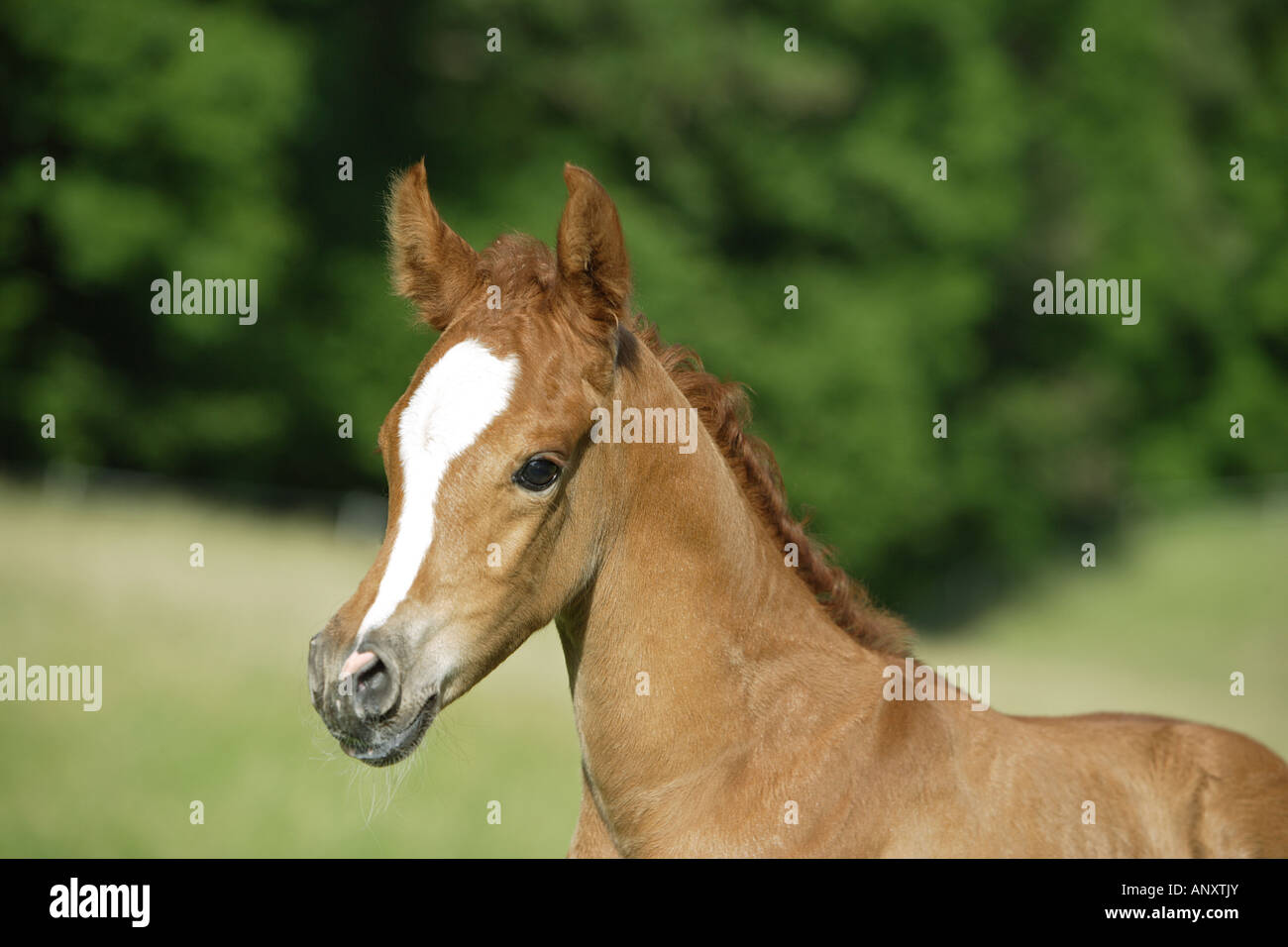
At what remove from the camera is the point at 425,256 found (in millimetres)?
3529

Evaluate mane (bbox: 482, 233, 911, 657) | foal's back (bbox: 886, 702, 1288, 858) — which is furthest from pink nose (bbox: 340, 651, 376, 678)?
foal's back (bbox: 886, 702, 1288, 858)

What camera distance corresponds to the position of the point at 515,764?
10773 millimetres

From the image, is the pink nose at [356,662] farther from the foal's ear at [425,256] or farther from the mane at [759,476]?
the mane at [759,476]

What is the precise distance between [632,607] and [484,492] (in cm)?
60

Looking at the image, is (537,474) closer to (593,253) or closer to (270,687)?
(593,253)

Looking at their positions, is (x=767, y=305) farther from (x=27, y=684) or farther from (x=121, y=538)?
(x=27, y=684)

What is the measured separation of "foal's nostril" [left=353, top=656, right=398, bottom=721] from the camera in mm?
2836

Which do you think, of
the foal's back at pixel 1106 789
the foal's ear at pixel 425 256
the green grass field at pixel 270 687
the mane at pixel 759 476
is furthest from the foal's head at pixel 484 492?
the foal's back at pixel 1106 789

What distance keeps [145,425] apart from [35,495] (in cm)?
261

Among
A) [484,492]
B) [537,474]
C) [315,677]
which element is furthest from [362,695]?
[537,474]

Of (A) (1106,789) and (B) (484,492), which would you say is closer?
(B) (484,492)

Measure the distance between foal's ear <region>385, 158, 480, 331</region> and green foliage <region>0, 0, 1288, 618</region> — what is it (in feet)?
41.1

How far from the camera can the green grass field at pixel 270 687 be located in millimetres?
8773
